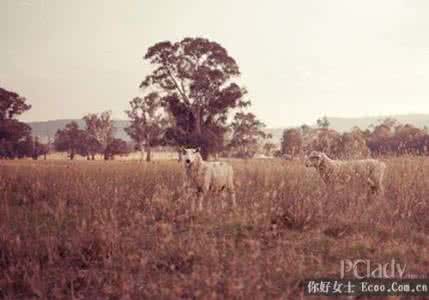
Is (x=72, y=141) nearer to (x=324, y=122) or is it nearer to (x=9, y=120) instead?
(x=9, y=120)

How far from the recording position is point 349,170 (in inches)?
461

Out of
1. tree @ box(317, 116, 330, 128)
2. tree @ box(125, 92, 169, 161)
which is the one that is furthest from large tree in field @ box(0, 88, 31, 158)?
tree @ box(317, 116, 330, 128)

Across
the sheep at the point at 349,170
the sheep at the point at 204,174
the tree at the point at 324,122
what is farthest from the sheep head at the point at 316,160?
the tree at the point at 324,122

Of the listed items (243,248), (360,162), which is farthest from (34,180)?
(360,162)

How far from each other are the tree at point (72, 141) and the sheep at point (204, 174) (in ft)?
302

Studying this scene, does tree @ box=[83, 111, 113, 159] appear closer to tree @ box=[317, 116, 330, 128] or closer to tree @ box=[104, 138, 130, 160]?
tree @ box=[104, 138, 130, 160]

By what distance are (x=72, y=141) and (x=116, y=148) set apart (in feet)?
56.6

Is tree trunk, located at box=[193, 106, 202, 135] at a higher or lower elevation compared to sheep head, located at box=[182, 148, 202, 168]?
higher

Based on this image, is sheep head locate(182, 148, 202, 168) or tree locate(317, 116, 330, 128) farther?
tree locate(317, 116, 330, 128)

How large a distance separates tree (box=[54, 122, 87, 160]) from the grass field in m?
94.3

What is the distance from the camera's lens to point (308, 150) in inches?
544

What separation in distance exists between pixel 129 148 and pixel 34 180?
85.0m

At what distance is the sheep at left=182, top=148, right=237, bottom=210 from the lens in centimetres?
1084

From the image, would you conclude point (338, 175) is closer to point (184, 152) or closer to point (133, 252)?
point (184, 152)
